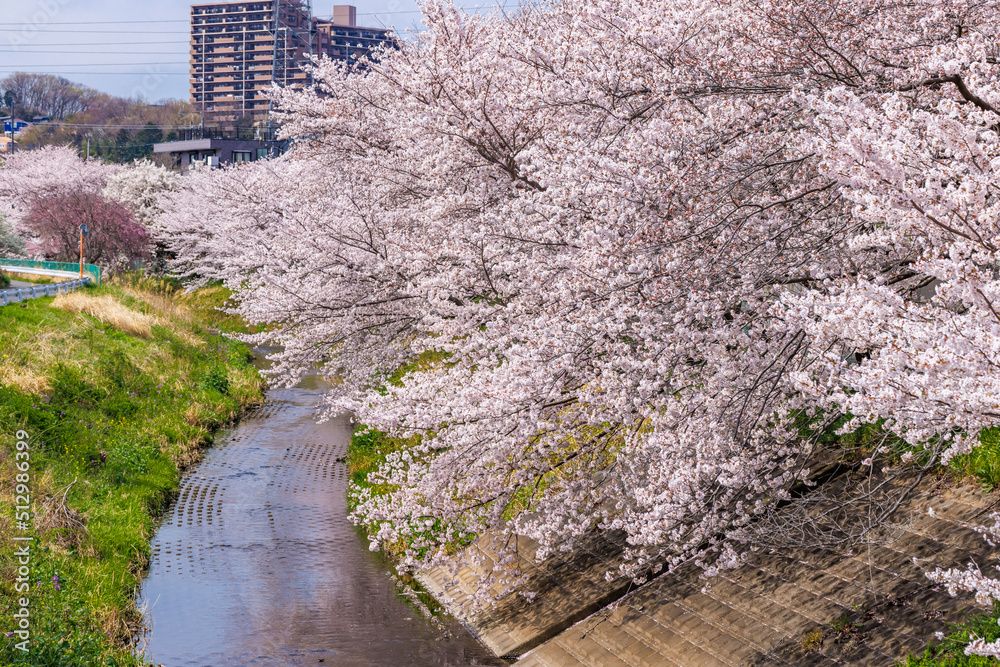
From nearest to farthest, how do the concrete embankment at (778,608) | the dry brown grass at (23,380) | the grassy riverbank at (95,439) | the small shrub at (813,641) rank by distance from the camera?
1. the concrete embankment at (778,608)
2. the small shrub at (813,641)
3. the grassy riverbank at (95,439)
4. the dry brown grass at (23,380)

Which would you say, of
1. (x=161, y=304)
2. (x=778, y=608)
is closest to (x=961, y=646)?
(x=778, y=608)

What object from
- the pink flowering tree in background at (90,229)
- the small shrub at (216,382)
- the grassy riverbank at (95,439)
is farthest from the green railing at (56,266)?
the small shrub at (216,382)

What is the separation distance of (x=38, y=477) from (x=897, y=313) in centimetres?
1360

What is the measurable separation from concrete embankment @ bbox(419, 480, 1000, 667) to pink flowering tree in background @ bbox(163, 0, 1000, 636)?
573 millimetres

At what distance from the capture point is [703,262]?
7.19 meters

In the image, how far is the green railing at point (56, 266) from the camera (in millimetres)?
Result: 38438

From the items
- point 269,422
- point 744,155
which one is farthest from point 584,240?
point 269,422

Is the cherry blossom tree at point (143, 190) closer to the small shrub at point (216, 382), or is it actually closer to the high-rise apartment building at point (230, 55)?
the small shrub at point (216, 382)

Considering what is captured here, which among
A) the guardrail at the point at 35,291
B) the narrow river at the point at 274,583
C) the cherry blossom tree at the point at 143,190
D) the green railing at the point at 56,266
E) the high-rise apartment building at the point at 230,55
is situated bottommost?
the narrow river at the point at 274,583

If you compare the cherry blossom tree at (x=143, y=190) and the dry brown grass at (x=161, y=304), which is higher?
the cherry blossom tree at (x=143, y=190)

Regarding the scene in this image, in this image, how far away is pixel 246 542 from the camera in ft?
48.3

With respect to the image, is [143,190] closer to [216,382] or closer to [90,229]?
[90,229]

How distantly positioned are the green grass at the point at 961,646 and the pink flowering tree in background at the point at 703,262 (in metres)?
1.26

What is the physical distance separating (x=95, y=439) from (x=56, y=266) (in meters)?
28.1
